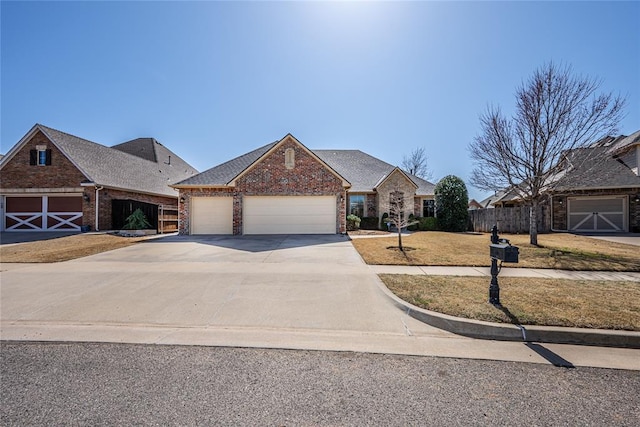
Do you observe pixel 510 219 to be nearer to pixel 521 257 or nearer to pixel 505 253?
pixel 521 257

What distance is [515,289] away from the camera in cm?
551

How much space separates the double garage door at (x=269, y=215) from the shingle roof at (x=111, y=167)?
22.5ft

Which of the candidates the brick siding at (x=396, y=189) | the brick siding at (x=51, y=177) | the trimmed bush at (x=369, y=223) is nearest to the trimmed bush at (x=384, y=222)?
the brick siding at (x=396, y=189)

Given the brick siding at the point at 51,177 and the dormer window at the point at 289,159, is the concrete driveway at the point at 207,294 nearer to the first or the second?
the dormer window at the point at 289,159

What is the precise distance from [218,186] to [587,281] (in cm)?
1629

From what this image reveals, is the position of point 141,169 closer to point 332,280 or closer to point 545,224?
point 332,280

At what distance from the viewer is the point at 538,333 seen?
12.1 ft

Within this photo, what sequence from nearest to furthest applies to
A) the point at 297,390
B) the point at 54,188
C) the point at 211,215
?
1. the point at 297,390
2. the point at 211,215
3. the point at 54,188

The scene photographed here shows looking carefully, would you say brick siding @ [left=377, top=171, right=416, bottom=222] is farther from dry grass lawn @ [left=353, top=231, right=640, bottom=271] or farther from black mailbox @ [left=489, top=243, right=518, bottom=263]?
black mailbox @ [left=489, top=243, right=518, bottom=263]

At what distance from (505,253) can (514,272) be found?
375 cm

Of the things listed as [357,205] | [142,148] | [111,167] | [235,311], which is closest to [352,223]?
[357,205]

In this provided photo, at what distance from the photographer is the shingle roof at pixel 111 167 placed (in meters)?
18.0

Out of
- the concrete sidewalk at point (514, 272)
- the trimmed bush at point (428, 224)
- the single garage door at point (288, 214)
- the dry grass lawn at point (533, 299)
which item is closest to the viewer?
the dry grass lawn at point (533, 299)

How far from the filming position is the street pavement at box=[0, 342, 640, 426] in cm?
230
